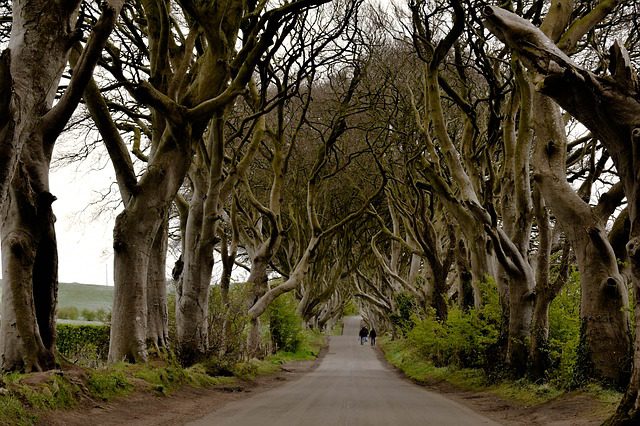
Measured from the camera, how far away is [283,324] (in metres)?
34.9

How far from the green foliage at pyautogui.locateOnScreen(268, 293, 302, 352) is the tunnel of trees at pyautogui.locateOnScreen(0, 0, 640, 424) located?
24.5 ft

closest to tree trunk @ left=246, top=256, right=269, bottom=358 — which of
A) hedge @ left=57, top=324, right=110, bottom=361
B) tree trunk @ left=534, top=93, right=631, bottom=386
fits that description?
hedge @ left=57, top=324, right=110, bottom=361

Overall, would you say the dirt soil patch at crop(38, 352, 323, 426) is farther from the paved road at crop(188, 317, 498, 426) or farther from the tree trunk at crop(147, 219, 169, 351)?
the tree trunk at crop(147, 219, 169, 351)

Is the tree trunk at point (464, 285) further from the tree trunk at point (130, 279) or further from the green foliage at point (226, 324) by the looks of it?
the tree trunk at point (130, 279)

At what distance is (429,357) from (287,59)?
13.5 m

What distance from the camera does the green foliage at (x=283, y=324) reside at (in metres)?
34.3

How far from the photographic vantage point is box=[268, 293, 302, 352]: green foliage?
34.3 meters

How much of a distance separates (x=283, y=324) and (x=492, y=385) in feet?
63.9

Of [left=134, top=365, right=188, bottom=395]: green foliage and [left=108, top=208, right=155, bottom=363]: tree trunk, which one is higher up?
[left=108, top=208, right=155, bottom=363]: tree trunk

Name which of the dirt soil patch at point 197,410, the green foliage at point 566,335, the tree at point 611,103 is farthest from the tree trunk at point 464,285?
the tree at point 611,103

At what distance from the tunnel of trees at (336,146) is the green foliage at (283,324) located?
748 cm

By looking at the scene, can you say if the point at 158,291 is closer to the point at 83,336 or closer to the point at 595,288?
the point at 595,288

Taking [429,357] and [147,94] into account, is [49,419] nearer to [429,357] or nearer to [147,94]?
[147,94]

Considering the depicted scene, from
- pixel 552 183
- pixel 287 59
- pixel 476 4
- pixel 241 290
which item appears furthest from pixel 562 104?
pixel 241 290
